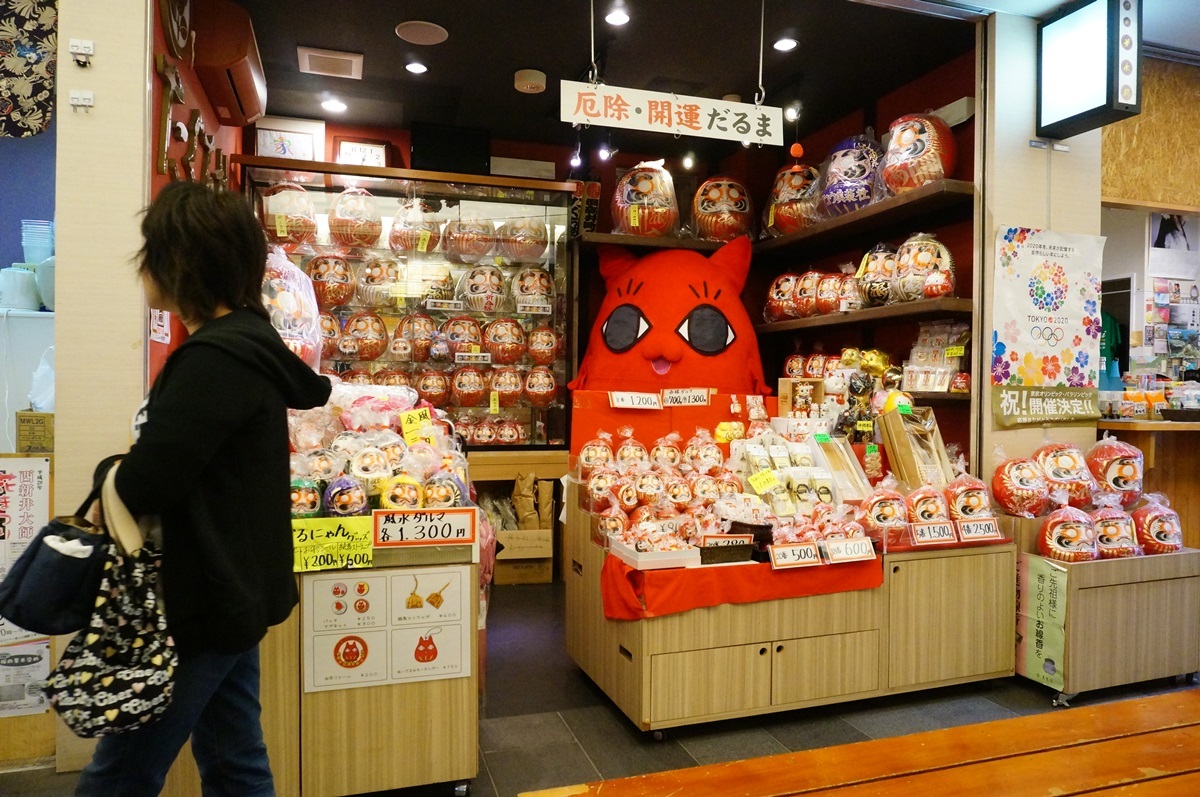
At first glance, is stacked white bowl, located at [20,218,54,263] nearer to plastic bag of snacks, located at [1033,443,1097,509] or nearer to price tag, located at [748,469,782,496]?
price tag, located at [748,469,782,496]

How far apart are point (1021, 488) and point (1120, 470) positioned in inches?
18.4

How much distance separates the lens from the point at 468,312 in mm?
4875

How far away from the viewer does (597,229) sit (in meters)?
5.52

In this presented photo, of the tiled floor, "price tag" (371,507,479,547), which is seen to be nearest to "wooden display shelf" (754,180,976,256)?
the tiled floor

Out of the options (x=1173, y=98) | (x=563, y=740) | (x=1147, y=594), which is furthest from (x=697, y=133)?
(x=1173, y=98)

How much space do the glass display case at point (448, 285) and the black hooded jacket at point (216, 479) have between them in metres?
3.26

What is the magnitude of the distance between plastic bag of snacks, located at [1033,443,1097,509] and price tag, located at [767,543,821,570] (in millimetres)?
1289

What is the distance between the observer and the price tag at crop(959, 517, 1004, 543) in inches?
116

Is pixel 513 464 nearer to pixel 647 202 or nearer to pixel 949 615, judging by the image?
pixel 647 202

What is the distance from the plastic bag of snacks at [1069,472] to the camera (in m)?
3.19

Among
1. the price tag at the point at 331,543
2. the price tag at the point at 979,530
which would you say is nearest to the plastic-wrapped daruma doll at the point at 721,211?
the price tag at the point at 979,530

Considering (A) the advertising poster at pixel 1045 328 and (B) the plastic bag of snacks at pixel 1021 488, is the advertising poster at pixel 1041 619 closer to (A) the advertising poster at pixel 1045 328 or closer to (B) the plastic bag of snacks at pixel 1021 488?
(B) the plastic bag of snacks at pixel 1021 488

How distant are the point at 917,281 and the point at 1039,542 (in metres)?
1.31

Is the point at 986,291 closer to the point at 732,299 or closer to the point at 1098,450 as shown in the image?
the point at 1098,450
